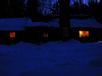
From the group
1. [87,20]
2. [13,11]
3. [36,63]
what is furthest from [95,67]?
[13,11]

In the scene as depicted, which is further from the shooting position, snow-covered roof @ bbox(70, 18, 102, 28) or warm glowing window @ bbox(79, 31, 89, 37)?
snow-covered roof @ bbox(70, 18, 102, 28)

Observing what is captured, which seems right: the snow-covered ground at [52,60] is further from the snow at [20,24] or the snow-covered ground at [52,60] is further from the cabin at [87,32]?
the snow at [20,24]

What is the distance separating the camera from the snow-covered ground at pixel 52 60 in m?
8.68

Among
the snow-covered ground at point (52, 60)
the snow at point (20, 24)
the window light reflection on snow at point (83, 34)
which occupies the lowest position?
the snow-covered ground at point (52, 60)

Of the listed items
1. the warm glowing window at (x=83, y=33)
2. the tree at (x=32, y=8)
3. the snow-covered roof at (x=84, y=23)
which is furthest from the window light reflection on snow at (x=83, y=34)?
the tree at (x=32, y=8)

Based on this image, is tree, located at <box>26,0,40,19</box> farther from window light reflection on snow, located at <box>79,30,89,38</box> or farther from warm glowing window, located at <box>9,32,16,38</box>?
window light reflection on snow, located at <box>79,30,89,38</box>

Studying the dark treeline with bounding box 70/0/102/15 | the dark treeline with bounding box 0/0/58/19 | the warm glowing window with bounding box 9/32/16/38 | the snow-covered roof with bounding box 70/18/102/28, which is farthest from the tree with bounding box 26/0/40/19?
the warm glowing window with bounding box 9/32/16/38

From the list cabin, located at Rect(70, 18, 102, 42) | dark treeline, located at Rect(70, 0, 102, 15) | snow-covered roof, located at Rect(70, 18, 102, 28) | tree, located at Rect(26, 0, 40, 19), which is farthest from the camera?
tree, located at Rect(26, 0, 40, 19)

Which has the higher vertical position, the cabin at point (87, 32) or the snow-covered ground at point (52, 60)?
the cabin at point (87, 32)

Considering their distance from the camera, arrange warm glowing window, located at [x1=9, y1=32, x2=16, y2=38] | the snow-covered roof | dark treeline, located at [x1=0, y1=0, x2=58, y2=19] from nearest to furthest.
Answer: warm glowing window, located at [x1=9, y1=32, x2=16, y2=38] < the snow-covered roof < dark treeline, located at [x1=0, y1=0, x2=58, y2=19]

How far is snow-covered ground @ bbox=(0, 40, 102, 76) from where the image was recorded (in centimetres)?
868

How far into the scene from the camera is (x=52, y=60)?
10.4 m

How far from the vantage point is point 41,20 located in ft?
56.9

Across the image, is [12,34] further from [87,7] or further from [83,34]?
[87,7]
